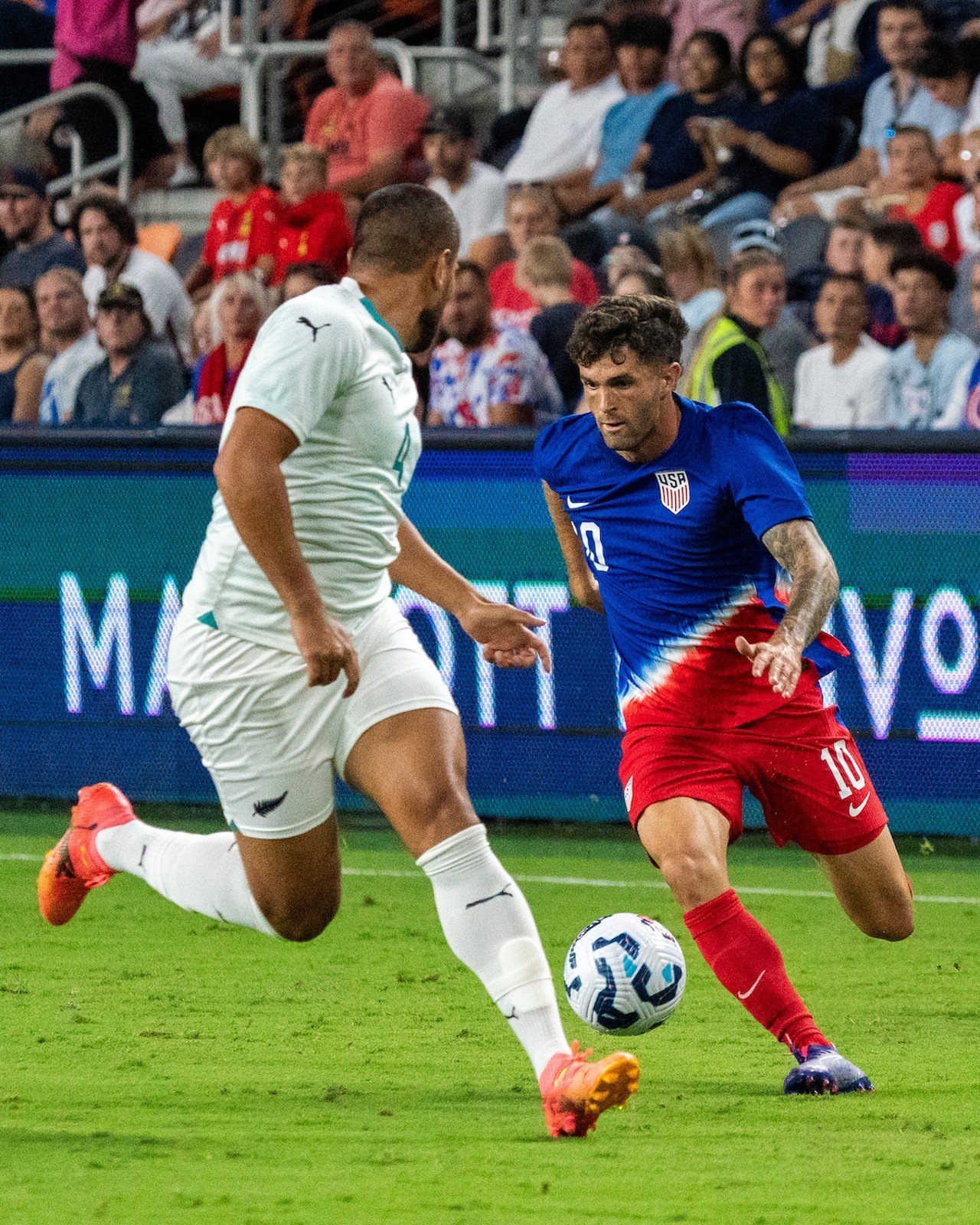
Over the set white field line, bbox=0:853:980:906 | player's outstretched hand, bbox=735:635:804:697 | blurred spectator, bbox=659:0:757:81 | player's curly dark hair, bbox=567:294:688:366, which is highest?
player's curly dark hair, bbox=567:294:688:366

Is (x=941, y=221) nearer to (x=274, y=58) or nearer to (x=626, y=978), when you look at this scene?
(x=274, y=58)

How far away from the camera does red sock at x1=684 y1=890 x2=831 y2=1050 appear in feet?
15.8

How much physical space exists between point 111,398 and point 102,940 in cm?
443

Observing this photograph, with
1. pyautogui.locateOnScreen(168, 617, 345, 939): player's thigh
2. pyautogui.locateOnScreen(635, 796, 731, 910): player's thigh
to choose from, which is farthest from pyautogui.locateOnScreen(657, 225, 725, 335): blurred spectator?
pyautogui.locateOnScreen(168, 617, 345, 939): player's thigh

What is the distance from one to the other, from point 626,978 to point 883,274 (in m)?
6.30

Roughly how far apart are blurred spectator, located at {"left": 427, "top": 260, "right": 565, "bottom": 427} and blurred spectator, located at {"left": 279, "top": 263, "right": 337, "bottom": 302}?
0.61 m

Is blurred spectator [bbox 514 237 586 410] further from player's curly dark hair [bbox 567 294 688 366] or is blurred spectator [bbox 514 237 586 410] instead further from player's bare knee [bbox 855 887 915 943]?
player's bare knee [bbox 855 887 915 943]

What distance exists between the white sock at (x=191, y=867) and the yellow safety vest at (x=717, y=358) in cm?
416

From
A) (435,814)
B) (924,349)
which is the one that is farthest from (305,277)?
(435,814)

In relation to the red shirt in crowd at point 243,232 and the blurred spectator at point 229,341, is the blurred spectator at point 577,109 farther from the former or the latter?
the blurred spectator at point 229,341

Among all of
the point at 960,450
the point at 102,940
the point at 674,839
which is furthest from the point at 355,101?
the point at 674,839

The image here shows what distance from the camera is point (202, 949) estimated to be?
22.1 ft

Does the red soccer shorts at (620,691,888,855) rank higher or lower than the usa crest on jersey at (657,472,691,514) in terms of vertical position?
lower

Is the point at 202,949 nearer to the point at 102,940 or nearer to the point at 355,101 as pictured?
the point at 102,940
